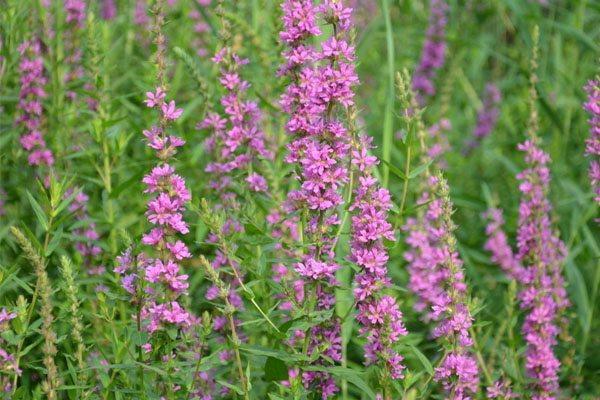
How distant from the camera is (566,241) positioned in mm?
5363

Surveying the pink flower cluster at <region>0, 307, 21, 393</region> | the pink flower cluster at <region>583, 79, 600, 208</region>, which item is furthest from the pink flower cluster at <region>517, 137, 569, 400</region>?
the pink flower cluster at <region>0, 307, 21, 393</region>

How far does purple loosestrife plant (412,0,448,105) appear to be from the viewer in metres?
6.38

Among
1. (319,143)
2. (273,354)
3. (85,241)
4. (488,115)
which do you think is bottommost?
(85,241)

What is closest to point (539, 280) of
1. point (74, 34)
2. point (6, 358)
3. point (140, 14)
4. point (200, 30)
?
point (6, 358)

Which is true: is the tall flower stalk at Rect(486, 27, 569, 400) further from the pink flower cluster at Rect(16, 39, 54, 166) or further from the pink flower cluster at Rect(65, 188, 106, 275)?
the pink flower cluster at Rect(16, 39, 54, 166)

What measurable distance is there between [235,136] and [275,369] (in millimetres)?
958

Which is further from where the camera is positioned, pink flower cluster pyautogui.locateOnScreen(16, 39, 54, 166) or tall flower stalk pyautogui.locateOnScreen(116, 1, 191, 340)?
pink flower cluster pyautogui.locateOnScreen(16, 39, 54, 166)

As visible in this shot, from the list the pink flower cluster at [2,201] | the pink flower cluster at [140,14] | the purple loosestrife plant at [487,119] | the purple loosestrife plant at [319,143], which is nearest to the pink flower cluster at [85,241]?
the pink flower cluster at [2,201]

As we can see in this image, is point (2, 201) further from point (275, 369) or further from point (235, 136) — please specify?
point (275, 369)

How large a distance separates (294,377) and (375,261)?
44 centimetres

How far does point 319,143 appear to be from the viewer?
309 centimetres

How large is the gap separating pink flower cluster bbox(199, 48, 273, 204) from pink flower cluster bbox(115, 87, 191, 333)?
2.11 ft

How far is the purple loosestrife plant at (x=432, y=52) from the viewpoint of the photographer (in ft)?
20.9

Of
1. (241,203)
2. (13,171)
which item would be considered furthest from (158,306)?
(13,171)
